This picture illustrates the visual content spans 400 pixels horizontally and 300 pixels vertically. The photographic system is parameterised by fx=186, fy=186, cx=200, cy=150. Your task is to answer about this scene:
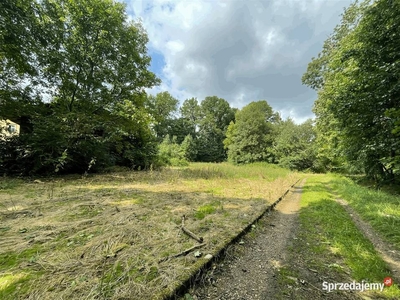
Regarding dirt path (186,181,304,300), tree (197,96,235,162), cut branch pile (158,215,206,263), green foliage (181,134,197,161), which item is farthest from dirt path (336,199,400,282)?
tree (197,96,235,162)

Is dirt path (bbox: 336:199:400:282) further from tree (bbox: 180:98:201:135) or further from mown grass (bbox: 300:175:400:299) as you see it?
tree (bbox: 180:98:201:135)

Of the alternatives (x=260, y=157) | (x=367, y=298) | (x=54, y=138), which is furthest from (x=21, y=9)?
(x=260, y=157)

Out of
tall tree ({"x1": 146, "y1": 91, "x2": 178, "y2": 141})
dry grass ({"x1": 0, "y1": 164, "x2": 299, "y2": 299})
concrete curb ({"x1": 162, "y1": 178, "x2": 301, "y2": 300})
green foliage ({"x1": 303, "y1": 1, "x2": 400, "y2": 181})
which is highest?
tall tree ({"x1": 146, "y1": 91, "x2": 178, "y2": 141})

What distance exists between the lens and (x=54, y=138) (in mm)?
8602

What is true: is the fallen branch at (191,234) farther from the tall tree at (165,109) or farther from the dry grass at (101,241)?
the tall tree at (165,109)

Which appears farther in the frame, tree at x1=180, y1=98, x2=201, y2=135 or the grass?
tree at x1=180, y1=98, x2=201, y2=135

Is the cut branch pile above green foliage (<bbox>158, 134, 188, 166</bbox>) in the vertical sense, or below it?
below

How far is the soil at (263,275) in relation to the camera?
221cm

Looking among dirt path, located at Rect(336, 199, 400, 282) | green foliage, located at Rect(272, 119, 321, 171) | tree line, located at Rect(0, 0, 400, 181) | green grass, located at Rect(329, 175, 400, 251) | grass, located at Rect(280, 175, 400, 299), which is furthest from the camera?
green foliage, located at Rect(272, 119, 321, 171)

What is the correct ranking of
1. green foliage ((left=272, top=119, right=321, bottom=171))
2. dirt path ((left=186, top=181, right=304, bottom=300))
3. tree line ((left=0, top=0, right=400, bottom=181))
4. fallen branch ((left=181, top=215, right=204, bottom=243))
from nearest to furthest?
dirt path ((left=186, top=181, right=304, bottom=300)), fallen branch ((left=181, top=215, right=204, bottom=243)), tree line ((left=0, top=0, right=400, bottom=181)), green foliage ((left=272, top=119, right=321, bottom=171))

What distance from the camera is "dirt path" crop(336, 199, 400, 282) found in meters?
2.95

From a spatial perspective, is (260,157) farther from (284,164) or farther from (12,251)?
(12,251)

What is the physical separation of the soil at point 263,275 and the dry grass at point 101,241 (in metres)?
0.27

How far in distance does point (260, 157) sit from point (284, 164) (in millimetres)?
3627
